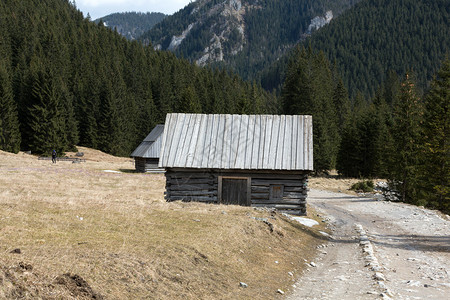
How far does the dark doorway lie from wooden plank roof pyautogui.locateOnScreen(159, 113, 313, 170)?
131 centimetres

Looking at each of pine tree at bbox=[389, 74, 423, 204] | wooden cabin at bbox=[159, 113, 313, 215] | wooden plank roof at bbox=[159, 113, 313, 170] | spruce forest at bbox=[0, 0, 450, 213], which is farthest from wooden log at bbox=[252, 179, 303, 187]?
pine tree at bbox=[389, 74, 423, 204]

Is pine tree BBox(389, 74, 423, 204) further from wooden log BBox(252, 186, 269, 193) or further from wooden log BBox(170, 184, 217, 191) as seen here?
wooden log BBox(170, 184, 217, 191)

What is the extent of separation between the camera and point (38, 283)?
691 centimetres

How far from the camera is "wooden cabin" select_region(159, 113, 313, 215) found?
23734 mm

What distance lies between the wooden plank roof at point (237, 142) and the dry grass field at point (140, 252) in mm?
5890

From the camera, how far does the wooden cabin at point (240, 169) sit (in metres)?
23.7

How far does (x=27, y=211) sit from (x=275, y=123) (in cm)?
1702

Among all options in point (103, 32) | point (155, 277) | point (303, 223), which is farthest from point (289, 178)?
point (103, 32)

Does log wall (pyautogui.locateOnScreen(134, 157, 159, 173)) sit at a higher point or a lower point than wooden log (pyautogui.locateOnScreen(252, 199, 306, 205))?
higher

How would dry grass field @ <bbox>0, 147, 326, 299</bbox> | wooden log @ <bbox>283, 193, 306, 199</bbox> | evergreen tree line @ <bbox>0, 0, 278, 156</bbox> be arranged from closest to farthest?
dry grass field @ <bbox>0, 147, 326, 299</bbox> → wooden log @ <bbox>283, 193, 306, 199</bbox> → evergreen tree line @ <bbox>0, 0, 278, 156</bbox>

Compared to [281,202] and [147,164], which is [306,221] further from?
[147,164]

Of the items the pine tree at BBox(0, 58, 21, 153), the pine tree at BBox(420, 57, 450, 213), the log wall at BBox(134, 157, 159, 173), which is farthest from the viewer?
the pine tree at BBox(0, 58, 21, 153)

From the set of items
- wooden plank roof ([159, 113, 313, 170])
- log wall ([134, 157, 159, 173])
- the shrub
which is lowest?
the shrub

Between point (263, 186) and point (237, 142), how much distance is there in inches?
134
